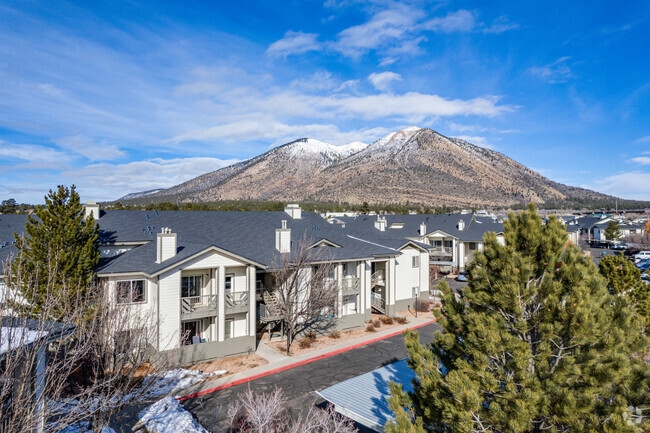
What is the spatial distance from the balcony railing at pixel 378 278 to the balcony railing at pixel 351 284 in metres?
3.82

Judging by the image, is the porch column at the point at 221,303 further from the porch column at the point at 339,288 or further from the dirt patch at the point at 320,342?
the porch column at the point at 339,288

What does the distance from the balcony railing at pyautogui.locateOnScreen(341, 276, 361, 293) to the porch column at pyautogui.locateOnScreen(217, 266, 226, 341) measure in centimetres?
939

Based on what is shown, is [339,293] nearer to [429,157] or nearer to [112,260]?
[112,260]

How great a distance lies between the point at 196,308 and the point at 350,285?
11521mm

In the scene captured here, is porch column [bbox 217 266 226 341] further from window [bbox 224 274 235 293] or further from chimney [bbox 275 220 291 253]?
chimney [bbox 275 220 291 253]

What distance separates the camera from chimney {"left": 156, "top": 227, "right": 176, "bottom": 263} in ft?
67.3

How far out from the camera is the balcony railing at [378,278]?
1206 inches

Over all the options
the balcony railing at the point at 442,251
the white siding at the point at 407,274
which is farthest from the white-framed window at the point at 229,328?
the balcony railing at the point at 442,251

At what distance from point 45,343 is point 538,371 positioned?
978 cm

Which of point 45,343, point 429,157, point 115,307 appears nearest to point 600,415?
point 45,343

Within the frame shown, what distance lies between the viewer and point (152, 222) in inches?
1099

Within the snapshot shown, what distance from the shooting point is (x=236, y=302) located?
21484mm

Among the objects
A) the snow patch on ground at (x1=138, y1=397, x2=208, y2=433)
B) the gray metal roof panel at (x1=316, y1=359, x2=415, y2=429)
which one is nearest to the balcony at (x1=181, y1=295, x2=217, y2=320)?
the snow patch on ground at (x1=138, y1=397, x2=208, y2=433)

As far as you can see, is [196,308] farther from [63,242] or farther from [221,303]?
[63,242]
